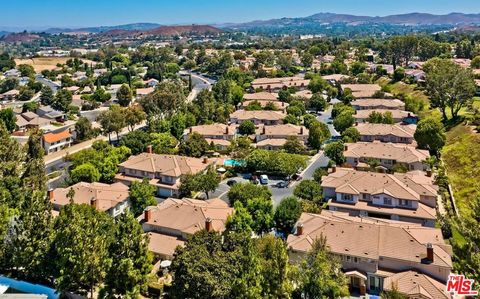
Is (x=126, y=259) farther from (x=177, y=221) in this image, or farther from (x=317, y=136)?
(x=317, y=136)

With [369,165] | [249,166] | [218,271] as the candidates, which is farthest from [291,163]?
[218,271]

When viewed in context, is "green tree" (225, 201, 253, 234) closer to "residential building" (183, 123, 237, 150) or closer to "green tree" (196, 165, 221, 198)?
"green tree" (196, 165, 221, 198)

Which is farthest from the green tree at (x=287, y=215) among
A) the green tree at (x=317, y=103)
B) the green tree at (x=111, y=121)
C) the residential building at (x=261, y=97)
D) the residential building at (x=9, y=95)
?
the residential building at (x=9, y=95)

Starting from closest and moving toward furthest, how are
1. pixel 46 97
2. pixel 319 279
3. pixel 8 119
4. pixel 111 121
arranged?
pixel 319 279
pixel 111 121
pixel 8 119
pixel 46 97

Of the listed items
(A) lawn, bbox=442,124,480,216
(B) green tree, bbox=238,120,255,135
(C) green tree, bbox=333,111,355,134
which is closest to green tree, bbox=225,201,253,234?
(A) lawn, bbox=442,124,480,216

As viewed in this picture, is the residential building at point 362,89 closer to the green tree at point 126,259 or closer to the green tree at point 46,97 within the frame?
the green tree at point 46,97

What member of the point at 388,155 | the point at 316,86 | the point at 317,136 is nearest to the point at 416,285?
the point at 388,155

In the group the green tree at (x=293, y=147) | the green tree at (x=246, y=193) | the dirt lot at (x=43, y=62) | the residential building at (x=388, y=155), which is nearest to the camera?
the green tree at (x=246, y=193)
